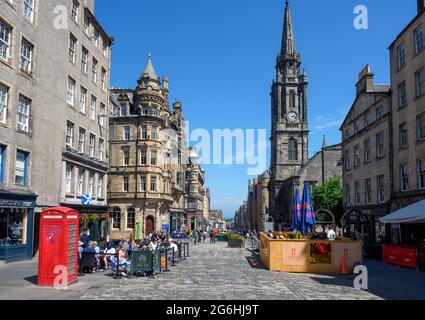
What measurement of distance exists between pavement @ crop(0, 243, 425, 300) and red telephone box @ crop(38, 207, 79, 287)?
1.88ft

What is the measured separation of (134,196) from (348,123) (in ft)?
86.0

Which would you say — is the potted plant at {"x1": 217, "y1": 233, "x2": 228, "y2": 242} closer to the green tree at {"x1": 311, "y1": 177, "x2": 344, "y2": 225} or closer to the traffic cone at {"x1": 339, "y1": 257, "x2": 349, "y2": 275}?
the green tree at {"x1": 311, "y1": 177, "x2": 344, "y2": 225}

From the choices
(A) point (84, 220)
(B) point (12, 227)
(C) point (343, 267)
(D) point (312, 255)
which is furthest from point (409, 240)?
(B) point (12, 227)

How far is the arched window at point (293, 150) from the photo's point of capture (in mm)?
90312

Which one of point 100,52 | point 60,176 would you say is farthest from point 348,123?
point 60,176

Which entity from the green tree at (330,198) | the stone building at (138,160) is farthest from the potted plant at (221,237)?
the green tree at (330,198)

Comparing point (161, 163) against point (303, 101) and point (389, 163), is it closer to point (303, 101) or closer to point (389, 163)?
point (389, 163)

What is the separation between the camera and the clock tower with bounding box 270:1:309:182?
3533 inches

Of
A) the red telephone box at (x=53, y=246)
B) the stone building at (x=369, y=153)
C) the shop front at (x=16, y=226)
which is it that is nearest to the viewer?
the red telephone box at (x=53, y=246)

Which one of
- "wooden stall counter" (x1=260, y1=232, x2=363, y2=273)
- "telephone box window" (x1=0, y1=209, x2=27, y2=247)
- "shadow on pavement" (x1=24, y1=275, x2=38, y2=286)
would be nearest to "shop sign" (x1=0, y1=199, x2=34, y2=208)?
"telephone box window" (x1=0, y1=209, x2=27, y2=247)

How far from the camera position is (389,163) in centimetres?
3070

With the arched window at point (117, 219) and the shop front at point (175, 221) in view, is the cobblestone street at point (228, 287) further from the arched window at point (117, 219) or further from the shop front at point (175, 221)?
the shop front at point (175, 221)
